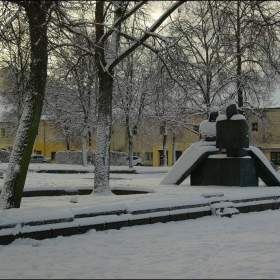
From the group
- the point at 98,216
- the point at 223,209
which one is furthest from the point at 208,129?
the point at 98,216

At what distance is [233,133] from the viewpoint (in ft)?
48.7

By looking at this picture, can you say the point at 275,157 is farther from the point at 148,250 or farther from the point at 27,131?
the point at 148,250

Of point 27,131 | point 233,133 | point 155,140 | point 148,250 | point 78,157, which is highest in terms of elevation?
point 155,140

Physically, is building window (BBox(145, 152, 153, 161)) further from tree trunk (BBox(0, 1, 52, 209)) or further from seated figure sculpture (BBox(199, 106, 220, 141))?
tree trunk (BBox(0, 1, 52, 209))

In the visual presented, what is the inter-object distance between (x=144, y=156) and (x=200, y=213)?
47.7 meters

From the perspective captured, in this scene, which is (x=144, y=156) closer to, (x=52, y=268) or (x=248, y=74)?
(x=248, y=74)

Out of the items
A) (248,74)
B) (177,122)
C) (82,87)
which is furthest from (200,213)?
(82,87)

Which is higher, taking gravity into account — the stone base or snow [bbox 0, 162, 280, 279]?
the stone base

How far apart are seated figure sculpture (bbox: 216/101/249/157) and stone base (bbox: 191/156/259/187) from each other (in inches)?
16.0

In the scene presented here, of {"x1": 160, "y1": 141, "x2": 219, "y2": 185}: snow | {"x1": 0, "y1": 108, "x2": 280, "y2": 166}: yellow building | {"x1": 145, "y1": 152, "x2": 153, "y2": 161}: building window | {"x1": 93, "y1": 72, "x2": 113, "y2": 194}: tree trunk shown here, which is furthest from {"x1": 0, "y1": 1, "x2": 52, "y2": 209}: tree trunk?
→ {"x1": 145, "y1": 152, "x2": 153, "y2": 161}: building window

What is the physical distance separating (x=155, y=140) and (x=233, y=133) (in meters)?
30.0

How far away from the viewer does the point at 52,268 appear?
564 centimetres

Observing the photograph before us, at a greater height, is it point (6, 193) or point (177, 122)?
point (177, 122)

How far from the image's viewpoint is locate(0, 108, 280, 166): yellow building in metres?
44.0
